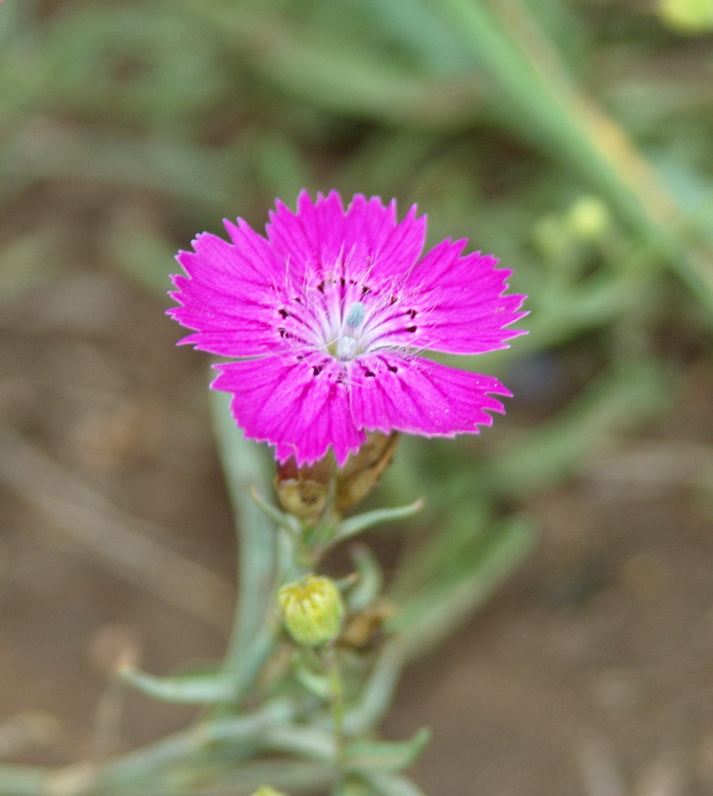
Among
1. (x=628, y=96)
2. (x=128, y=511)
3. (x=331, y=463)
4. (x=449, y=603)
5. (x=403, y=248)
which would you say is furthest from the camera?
(x=628, y=96)

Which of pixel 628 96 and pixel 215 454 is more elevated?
pixel 628 96

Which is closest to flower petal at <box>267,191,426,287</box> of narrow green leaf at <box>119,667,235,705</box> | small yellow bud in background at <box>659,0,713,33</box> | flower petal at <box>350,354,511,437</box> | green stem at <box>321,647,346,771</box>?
flower petal at <box>350,354,511,437</box>

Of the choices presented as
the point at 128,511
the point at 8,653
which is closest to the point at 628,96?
the point at 128,511

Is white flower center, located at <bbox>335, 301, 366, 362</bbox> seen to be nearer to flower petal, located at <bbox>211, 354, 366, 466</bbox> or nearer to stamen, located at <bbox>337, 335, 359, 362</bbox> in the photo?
stamen, located at <bbox>337, 335, 359, 362</bbox>

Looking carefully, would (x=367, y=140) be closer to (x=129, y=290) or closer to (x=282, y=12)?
(x=282, y=12)

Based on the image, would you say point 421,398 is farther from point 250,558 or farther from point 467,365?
point 467,365

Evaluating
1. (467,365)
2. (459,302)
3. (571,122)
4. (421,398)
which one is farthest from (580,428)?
(421,398)

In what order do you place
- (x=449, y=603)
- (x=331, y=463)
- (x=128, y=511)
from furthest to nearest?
1. (x=128, y=511)
2. (x=449, y=603)
3. (x=331, y=463)
